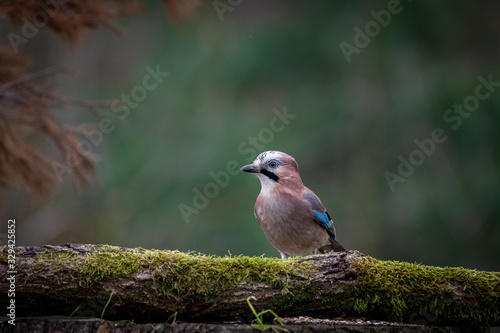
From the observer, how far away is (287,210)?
167 inches

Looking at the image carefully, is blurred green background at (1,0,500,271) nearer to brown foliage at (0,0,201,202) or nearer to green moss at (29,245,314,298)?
brown foliage at (0,0,201,202)

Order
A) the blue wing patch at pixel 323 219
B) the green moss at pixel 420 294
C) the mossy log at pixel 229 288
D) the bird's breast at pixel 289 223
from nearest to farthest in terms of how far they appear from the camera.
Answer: the mossy log at pixel 229 288, the green moss at pixel 420 294, the bird's breast at pixel 289 223, the blue wing patch at pixel 323 219

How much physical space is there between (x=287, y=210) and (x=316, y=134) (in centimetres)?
508

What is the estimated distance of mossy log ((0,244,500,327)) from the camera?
9.10ft

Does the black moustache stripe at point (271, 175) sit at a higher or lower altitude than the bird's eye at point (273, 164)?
lower

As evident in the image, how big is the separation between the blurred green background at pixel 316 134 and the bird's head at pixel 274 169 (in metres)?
4.27

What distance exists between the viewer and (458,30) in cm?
910

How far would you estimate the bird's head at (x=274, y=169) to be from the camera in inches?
171

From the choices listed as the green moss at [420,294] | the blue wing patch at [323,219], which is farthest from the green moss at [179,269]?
the blue wing patch at [323,219]

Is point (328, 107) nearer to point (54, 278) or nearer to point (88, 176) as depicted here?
point (88, 176)

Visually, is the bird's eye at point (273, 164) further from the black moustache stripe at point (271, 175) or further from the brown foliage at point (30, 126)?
the brown foliage at point (30, 126)

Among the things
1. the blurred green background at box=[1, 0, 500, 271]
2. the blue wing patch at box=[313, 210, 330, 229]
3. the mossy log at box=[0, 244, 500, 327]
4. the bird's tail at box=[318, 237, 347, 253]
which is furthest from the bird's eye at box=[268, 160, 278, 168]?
the blurred green background at box=[1, 0, 500, 271]

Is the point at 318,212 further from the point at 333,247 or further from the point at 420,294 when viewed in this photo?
the point at 420,294

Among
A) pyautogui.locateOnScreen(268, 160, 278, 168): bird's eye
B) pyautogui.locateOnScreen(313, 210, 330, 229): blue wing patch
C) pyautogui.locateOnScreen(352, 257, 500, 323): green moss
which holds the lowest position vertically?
pyautogui.locateOnScreen(352, 257, 500, 323): green moss
